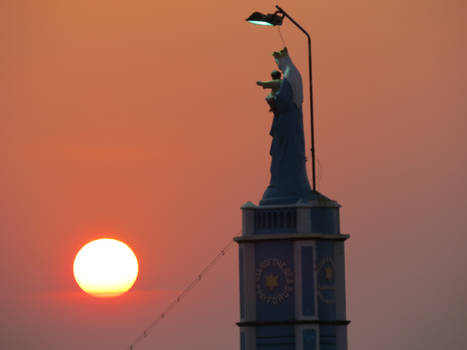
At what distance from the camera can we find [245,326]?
2970 inches

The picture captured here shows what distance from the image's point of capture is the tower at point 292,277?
74.8 meters

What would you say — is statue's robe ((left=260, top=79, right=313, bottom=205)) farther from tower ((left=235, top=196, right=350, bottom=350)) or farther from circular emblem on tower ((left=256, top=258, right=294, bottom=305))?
circular emblem on tower ((left=256, top=258, right=294, bottom=305))

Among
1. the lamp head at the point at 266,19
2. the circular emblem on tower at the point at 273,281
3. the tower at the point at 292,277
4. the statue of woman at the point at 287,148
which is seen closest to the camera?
the tower at the point at 292,277

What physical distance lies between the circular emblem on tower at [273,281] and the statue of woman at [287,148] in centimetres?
281

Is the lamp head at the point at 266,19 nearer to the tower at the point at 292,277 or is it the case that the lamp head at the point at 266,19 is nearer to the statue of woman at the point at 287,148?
the statue of woman at the point at 287,148

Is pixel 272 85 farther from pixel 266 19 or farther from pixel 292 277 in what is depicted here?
pixel 292 277

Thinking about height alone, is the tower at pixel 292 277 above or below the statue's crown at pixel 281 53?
below

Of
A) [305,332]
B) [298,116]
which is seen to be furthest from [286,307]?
[298,116]

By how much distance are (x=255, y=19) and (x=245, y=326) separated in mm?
13517

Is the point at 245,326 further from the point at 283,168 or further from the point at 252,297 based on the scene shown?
the point at 283,168

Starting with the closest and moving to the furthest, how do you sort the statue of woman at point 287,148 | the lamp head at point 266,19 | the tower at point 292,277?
the tower at point 292,277
the statue of woman at point 287,148
the lamp head at point 266,19

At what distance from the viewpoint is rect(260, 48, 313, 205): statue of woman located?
251 ft

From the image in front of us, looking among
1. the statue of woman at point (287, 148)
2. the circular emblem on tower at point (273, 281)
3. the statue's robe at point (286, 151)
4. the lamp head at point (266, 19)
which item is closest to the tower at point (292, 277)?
the circular emblem on tower at point (273, 281)

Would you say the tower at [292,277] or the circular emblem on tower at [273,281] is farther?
the circular emblem on tower at [273,281]
